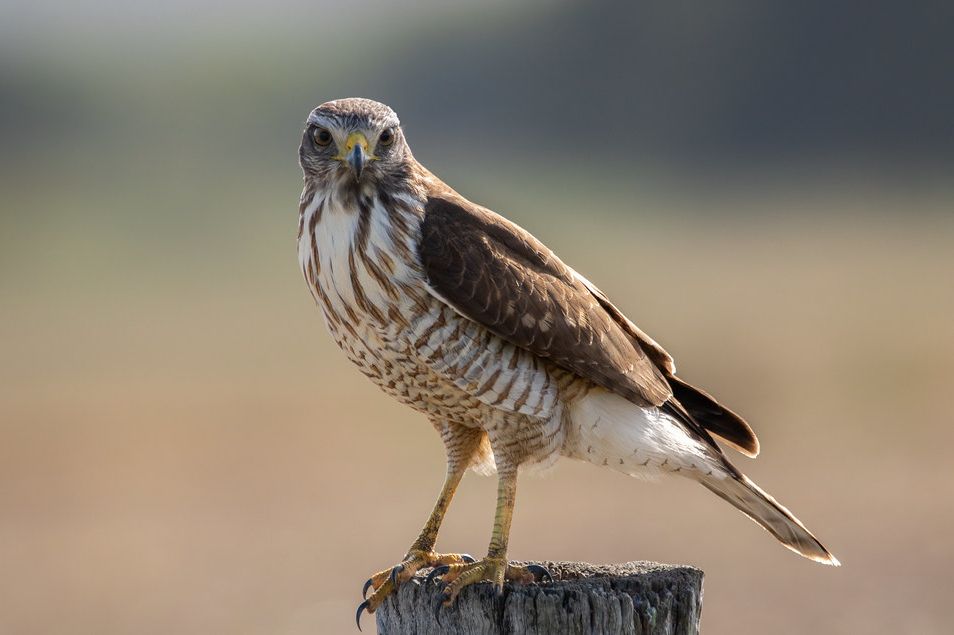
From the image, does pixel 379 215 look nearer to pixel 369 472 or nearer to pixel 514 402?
pixel 514 402

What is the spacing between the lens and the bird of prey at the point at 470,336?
17.5 ft

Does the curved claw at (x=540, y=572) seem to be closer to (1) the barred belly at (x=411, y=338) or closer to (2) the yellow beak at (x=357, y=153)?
(1) the barred belly at (x=411, y=338)

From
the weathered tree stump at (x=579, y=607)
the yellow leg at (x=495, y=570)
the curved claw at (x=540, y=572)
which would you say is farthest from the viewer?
the curved claw at (x=540, y=572)

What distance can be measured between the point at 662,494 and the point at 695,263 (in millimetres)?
16621

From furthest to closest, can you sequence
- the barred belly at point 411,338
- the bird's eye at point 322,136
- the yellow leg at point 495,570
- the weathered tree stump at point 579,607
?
the bird's eye at point 322,136 → the barred belly at point 411,338 → the yellow leg at point 495,570 → the weathered tree stump at point 579,607

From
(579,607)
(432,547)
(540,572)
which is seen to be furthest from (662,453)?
(579,607)

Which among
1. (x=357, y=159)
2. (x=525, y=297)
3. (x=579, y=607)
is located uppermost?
(x=357, y=159)

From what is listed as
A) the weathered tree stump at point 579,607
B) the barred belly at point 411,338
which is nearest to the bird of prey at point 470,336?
the barred belly at point 411,338

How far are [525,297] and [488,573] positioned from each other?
1.06m

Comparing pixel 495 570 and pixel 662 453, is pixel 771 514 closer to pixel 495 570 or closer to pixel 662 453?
pixel 662 453

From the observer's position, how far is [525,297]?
18.1ft

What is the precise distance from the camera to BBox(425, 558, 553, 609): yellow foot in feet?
16.8

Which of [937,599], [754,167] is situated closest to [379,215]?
[937,599]

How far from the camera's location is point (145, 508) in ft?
54.2
